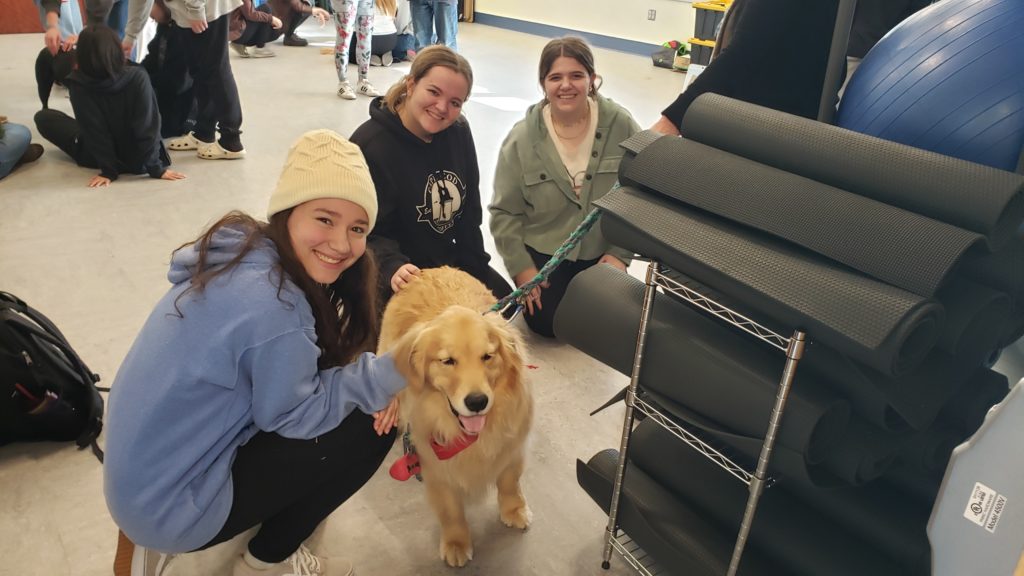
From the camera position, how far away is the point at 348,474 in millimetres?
1531

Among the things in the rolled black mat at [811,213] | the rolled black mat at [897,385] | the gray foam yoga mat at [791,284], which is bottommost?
the rolled black mat at [897,385]

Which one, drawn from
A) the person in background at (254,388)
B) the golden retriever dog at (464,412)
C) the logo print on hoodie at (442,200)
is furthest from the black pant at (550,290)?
the person in background at (254,388)

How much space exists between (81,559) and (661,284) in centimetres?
146

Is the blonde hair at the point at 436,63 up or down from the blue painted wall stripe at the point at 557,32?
up

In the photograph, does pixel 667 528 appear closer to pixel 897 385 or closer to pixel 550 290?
pixel 897 385

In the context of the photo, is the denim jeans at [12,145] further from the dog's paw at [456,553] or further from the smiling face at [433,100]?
the dog's paw at [456,553]

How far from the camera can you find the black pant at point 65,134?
13.1ft

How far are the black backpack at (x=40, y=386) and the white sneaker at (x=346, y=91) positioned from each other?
3.99 m

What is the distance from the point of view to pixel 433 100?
2184 millimetres

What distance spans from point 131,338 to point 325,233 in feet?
4.89

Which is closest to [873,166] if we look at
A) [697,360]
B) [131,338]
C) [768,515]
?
[697,360]

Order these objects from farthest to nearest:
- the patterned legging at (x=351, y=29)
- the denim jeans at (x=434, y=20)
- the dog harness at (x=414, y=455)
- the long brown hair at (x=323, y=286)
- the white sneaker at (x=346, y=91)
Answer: the denim jeans at (x=434, y=20)
the white sneaker at (x=346, y=91)
the patterned legging at (x=351, y=29)
the dog harness at (x=414, y=455)
the long brown hair at (x=323, y=286)

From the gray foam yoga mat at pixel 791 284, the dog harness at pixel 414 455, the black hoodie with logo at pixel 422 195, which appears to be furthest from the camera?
the black hoodie with logo at pixel 422 195

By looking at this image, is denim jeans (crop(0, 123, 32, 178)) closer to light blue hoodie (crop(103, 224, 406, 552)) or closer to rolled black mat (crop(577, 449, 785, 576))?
light blue hoodie (crop(103, 224, 406, 552))
